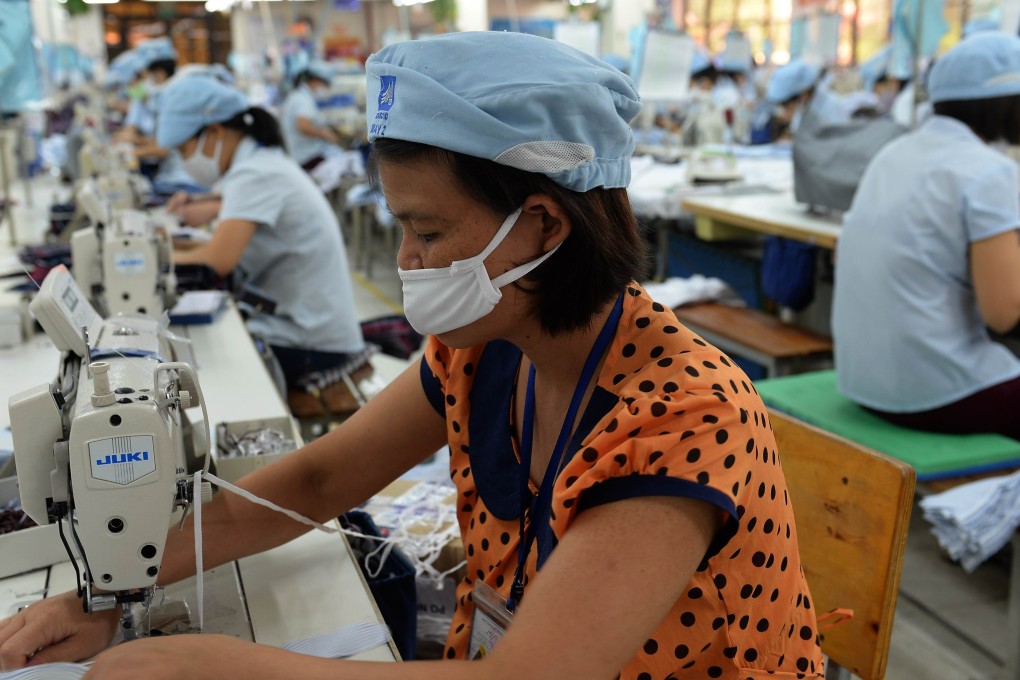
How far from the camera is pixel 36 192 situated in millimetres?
5492

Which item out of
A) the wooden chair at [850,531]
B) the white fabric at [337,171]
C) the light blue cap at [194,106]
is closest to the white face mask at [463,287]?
the wooden chair at [850,531]

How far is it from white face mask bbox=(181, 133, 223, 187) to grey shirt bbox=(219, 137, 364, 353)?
8.8 inches

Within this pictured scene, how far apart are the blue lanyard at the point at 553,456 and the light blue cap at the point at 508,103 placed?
0.58 ft

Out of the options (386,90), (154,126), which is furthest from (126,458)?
(154,126)

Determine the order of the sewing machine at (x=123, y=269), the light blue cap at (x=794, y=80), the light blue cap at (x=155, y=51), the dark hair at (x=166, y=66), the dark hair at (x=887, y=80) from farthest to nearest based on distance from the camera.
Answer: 1. the light blue cap at (x=155, y=51)
2. the dark hair at (x=166, y=66)
3. the dark hair at (x=887, y=80)
4. the light blue cap at (x=794, y=80)
5. the sewing machine at (x=123, y=269)

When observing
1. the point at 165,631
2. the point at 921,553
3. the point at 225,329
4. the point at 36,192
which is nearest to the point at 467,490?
the point at 165,631

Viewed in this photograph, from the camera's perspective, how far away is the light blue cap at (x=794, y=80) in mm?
7438

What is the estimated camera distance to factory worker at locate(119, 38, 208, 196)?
5898 millimetres

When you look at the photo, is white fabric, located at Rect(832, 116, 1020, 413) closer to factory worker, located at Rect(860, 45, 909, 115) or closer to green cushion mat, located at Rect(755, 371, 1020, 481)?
green cushion mat, located at Rect(755, 371, 1020, 481)

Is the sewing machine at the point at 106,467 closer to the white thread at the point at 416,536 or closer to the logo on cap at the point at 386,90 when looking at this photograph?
the white thread at the point at 416,536

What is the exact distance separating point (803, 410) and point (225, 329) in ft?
5.20

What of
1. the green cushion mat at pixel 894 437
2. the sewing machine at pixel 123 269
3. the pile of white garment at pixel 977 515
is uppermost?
the sewing machine at pixel 123 269

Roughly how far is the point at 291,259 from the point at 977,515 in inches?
82.2

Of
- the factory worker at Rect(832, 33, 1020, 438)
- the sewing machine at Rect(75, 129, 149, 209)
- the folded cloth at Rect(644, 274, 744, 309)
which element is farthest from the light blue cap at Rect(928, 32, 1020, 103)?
the sewing machine at Rect(75, 129, 149, 209)
